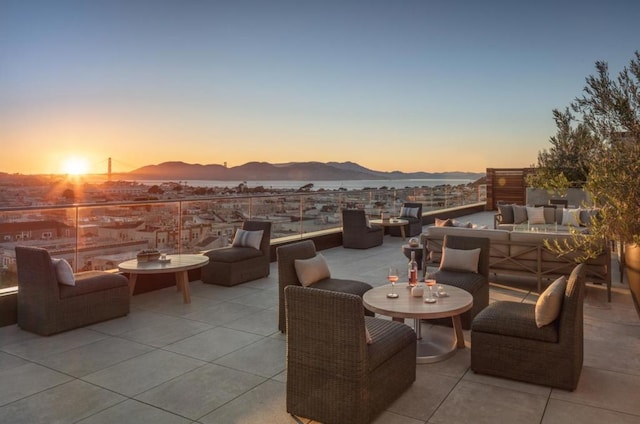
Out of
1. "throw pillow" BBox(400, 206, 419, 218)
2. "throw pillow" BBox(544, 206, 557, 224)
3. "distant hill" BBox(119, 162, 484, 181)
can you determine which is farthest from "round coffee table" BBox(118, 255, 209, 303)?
"distant hill" BBox(119, 162, 484, 181)

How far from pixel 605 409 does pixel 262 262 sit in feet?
16.4

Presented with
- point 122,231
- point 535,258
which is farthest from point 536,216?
point 122,231

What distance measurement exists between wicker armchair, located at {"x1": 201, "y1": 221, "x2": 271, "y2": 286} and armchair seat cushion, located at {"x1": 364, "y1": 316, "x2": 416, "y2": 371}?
3.56 meters

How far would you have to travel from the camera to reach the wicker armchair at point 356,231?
32.1 feet

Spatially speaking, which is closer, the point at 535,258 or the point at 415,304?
the point at 415,304

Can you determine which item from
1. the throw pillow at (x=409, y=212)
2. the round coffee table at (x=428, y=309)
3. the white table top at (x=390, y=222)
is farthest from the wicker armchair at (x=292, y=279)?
the throw pillow at (x=409, y=212)

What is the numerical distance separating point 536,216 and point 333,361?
9.45 metres

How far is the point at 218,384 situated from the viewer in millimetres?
3180

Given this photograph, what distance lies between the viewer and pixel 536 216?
10320 millimetres

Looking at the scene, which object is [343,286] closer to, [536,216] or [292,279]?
[292,279]

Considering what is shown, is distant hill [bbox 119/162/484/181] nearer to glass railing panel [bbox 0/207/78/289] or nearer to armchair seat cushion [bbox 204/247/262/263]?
armchair seat cushion [bbox 204/247/262/263]

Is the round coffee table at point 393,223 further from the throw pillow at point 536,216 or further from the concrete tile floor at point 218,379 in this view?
the concrete tile floor at point 218,379

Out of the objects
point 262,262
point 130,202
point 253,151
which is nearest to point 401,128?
point 253,151

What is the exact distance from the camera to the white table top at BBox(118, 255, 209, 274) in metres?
5.25
